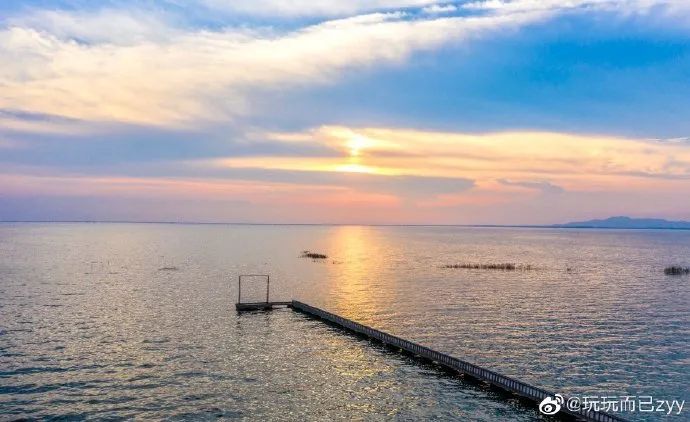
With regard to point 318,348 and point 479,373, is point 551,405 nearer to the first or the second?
point 479,373

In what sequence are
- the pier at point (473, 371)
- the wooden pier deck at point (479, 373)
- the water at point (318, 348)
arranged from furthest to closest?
the water at point (318, 348)
the pier at point (473, 371)
the wooden pier deck at point (479, 373)

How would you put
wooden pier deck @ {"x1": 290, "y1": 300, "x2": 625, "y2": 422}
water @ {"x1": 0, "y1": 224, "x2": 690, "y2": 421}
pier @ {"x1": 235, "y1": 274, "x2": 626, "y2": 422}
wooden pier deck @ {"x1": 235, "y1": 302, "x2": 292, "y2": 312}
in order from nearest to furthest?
wooden pier deck @ {"x1": 290, "y1": 300, "x2": 625, "y2": 422}
pier @ {"x1": 235, "y1": 274, "x2": 626, "y2": 422}
water @ {"x1": 0, "y1": 224, "x2": 690, "y2": 421}
wooden pier deck @ {"x1": 235, "y1": 302, "x2": 292, "y2": 312}

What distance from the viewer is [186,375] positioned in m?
47.7

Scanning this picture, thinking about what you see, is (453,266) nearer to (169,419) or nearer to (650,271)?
(650,271)

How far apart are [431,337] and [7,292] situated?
77.6 meters

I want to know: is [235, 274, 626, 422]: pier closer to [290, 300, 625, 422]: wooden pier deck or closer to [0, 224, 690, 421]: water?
[290, 300, 625, 422]: wooden pier deck

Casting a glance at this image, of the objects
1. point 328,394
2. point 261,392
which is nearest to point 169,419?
point 261,392

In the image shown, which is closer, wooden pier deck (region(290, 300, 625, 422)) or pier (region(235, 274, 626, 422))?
wooden pier deck (region(290, 300, 625, 422))

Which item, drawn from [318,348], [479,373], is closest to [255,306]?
[318,348]

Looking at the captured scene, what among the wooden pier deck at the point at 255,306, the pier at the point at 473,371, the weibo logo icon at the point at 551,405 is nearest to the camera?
the pier at the point at 473,371

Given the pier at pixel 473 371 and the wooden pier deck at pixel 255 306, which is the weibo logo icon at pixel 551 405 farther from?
the wooden pier deck at pixel 255 306

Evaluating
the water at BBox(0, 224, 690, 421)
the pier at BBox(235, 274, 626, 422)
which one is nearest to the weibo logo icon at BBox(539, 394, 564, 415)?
the pier at BBox(235, 274, 626, 422)

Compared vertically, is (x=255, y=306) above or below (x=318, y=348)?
above

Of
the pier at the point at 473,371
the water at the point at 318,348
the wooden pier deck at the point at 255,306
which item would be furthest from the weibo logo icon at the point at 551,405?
the wooden pier deck at the point at 255,306
